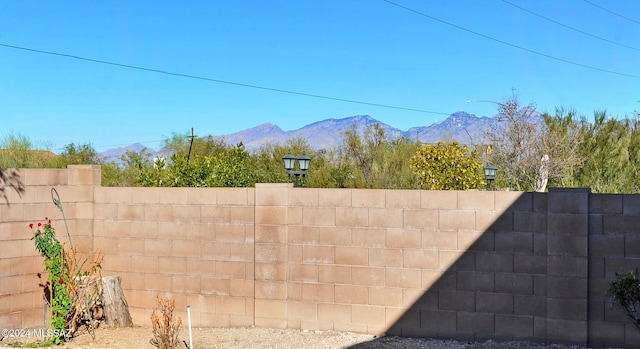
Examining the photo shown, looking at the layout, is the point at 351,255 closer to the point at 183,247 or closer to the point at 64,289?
Result: the point at 183,247

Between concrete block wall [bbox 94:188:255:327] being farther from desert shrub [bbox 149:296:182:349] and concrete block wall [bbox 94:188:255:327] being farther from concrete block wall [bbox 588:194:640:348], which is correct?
concrete block wall [bbox 588:194:640:348]

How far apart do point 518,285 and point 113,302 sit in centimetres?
616

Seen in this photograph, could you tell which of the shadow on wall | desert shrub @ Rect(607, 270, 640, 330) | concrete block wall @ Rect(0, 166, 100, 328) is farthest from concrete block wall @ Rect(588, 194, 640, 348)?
concrete block wall @ Rect(0, 166, 100, 328)

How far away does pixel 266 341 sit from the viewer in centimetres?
926

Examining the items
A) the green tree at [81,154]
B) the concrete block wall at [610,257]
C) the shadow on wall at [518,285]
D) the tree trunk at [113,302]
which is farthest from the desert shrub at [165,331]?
the green tree at [81,154]

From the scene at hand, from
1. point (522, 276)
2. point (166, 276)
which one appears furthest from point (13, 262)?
point (522, 276)

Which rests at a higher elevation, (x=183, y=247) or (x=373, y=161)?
(x=373, y=161)

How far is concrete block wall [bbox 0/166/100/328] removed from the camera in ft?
33.7

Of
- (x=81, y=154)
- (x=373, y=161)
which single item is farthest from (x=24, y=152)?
(x=373, y=161)

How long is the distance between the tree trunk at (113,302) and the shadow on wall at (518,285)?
13.0 ft

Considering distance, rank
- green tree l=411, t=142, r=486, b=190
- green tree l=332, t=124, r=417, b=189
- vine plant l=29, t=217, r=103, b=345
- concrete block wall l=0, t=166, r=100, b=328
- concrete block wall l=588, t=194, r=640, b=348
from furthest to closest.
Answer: green tree l=332, t=124, r=417, b=189, green tree l=411, t=142, r=486, b=190, concrete block wall l=0, t=166, r=100, b=328, vine plant l=29, t=217, r=103, b=345, concrete block wall l=588, t=194, r=640, b=348

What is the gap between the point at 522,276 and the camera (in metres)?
8.71

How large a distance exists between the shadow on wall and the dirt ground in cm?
17

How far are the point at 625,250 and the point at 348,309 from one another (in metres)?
3.84
